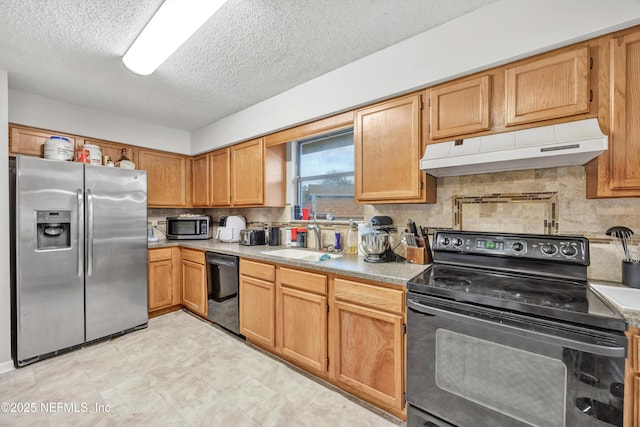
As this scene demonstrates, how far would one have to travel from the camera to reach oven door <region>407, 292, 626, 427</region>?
1.03 m

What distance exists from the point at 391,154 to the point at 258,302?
1.66 metres

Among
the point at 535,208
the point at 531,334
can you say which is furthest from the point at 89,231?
the point at 535,208

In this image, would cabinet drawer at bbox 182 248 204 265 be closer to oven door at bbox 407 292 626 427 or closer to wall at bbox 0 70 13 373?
wall at bbox 0 70 13 373

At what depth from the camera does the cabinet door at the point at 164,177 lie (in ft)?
11.5

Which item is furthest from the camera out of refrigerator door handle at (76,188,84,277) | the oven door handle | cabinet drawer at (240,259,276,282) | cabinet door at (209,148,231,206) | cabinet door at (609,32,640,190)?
cabinet door at (209,148,231,206)

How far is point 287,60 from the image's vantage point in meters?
2.12

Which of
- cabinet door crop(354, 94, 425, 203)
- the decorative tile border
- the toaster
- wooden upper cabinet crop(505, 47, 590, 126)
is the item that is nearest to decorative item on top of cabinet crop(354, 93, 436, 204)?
cabinet door crop(354, 94, 425, 203)

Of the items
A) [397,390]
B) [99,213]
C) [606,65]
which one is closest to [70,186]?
[99,213]

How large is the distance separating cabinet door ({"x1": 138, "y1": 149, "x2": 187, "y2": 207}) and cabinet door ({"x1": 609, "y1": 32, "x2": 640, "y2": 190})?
417 centimetres

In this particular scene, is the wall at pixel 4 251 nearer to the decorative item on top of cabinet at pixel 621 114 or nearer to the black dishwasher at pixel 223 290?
the black dishwasher at pixel 223 290

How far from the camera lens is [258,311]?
2.39 meters

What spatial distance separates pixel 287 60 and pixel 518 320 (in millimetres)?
2213

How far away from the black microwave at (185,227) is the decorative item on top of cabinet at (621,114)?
3775 mm

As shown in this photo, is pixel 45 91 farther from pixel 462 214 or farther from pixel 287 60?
pixel 462 214
